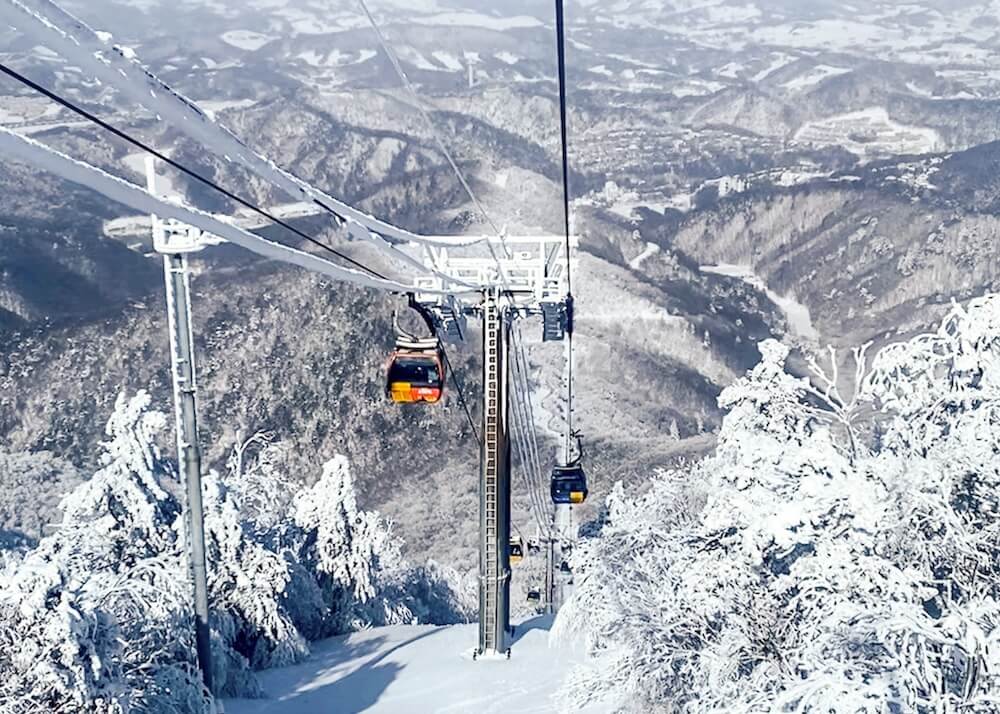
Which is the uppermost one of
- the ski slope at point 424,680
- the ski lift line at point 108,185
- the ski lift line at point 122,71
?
the ski lift line at point 122,71

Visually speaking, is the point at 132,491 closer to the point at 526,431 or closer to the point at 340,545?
the point at 340,545

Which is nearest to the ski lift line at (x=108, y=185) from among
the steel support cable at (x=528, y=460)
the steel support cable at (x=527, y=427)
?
the steel support cable at (x=527, y=427)

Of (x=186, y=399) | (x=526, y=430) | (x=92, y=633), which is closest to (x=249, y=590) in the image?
(x=526, y=430)

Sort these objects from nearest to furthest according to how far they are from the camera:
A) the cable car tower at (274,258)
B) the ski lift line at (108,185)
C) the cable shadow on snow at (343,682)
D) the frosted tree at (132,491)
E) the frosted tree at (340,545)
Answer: the ski lift line at (108,185)
the cable car tower at (274,258)
the cable shadow on snow at (343,682)
the frosted tree at (132,491)
the frosted tree at (340,545)

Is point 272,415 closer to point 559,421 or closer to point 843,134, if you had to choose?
point 559,421

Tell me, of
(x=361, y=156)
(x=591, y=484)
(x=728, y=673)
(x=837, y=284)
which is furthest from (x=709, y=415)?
(x=728, y=673)

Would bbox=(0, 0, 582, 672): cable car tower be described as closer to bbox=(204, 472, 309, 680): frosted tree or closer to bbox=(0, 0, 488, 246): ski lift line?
bbox=(0, 0, 488, 246): ski lift line

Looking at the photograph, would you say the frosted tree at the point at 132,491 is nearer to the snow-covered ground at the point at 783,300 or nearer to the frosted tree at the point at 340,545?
the frosted tree at the point at 340,545

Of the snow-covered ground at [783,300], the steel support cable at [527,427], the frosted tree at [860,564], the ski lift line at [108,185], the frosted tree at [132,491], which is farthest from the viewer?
the snow-covered ground at [783,300]
